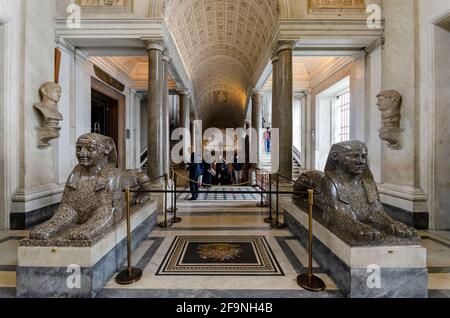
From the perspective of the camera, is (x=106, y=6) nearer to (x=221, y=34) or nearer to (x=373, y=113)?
(x=221, y=34)

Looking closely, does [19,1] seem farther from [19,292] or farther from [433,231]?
[433,231]

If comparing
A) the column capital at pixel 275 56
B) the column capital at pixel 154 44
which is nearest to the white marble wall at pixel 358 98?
the column capital at pixel 275 56

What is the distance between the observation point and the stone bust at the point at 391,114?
480cm

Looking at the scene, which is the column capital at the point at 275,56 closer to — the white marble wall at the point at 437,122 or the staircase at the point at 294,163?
the white marble wall at the point at 437,122

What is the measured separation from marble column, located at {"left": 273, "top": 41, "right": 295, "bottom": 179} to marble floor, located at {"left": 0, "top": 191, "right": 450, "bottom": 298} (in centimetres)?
166

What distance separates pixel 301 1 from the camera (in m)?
5.56

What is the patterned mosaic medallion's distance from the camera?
2.81 m

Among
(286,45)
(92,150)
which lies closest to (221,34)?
(286,45)

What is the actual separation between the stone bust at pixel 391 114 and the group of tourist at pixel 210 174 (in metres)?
3.89

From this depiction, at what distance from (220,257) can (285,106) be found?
13.0 ft

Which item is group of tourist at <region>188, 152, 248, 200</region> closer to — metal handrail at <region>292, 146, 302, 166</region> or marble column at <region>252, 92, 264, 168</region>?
marble column at <region>252, 92, 264, 168</region>

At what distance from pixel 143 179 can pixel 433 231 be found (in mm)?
5275

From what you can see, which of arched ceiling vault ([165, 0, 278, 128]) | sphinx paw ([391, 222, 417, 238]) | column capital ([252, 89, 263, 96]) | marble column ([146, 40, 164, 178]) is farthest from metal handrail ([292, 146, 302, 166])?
sphinx paw ([391, 222, 417, 238])
